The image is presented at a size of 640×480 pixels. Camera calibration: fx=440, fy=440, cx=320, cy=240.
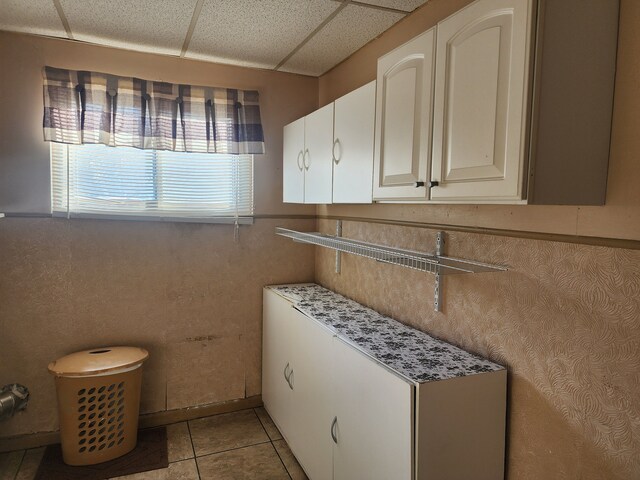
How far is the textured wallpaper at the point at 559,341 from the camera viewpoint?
1239 millimetres

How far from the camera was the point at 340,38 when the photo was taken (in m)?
2.44

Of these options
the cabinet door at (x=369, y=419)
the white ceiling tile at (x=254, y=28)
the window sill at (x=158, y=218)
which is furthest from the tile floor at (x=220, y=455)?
the white ceiling tile at (x=254, y=28)

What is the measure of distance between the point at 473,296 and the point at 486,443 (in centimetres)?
54

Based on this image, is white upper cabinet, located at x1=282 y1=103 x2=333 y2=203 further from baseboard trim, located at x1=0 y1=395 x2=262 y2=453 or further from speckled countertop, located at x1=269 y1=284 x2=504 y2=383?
baseboard trim, located at x1=0 y1=395 x2=262 y2=453

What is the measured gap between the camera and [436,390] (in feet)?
4.86

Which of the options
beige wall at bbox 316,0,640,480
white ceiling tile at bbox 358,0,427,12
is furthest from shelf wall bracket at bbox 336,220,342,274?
white ceiling tile at bbox 358,0,427,12

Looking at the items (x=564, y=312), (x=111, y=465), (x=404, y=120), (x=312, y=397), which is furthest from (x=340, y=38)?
(x=111, y=465)

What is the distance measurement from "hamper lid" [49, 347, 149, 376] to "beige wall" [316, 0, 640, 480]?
1725 millimetres

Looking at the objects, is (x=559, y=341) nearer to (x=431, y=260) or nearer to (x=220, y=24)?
(x=431, y=260)

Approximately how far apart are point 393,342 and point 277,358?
1136mm

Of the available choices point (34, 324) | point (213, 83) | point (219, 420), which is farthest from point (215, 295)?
point (213, 83)

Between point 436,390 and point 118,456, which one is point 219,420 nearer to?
point 118,456

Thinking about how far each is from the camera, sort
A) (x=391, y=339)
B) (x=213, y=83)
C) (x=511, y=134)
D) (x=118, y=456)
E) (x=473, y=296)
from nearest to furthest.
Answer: (x=511, y=134), (x=473, y=296), (x=391, y=339), (x=118, y=456), (x=213, y=83)

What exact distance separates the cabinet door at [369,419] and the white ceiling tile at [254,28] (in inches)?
61.7
